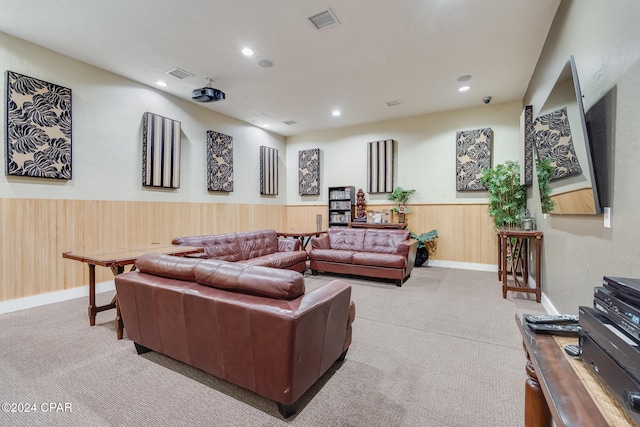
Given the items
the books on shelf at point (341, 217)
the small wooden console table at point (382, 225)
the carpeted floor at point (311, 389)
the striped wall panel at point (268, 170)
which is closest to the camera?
the carpeted floor at point (311, 389)

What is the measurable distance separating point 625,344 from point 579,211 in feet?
6.28

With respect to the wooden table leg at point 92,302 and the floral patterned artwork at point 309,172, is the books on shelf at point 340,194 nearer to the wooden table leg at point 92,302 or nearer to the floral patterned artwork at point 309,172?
the floral patterned artwork at point 309,172

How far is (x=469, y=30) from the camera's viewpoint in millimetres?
3309

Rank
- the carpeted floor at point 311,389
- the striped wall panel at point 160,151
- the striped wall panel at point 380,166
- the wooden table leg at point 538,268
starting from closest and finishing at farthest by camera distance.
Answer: the carpeted floor at point 311,389, the wooden table leg at point 538,268, the striped wall panel at point 160,151, the striped wall panel at point 380,166

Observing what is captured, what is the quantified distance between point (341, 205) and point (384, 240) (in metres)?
2.28

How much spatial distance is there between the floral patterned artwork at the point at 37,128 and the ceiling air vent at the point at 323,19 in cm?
347

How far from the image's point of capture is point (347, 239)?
5.38 meters

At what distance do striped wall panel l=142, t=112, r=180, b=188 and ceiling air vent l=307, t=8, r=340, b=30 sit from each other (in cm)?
324

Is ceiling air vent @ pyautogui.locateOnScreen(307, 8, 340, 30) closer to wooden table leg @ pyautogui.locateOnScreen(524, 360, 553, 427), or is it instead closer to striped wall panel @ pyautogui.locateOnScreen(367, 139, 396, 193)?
wooden table leg @ pyautogui.locateOnScreen(524, 360, 553, 427)

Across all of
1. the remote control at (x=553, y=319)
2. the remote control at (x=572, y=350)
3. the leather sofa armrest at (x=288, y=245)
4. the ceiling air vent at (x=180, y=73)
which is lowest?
the leather sofa armrest at (x=288, y=245)

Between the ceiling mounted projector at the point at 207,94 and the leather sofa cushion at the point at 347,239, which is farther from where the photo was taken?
the leather sofa cushion at the point at 347,239

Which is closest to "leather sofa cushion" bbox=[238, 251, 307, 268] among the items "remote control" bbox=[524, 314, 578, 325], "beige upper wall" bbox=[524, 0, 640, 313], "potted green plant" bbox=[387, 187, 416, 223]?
"potted green plant" bbox=[387, 187, 416, 223]

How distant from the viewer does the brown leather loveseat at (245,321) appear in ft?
4.98

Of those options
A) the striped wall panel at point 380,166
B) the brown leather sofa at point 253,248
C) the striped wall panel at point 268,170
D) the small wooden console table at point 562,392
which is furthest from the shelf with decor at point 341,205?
the small wooden console table at point 562,392
